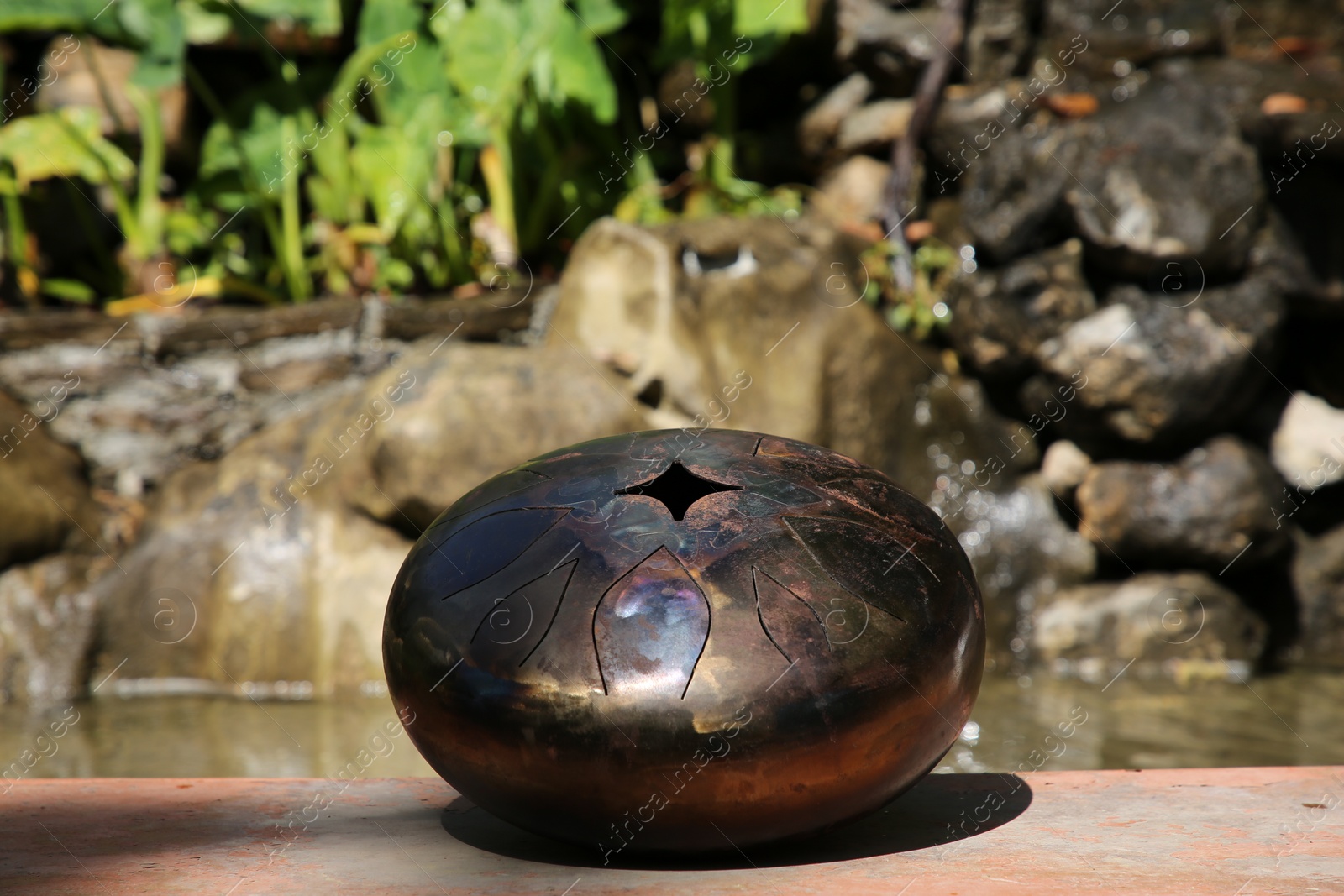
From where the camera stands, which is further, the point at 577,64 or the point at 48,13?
the point at 577,64

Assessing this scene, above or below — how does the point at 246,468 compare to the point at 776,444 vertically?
below

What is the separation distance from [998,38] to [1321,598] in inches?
154

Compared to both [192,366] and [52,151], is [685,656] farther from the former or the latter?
[52,151]

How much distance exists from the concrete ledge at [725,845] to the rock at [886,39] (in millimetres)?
6113

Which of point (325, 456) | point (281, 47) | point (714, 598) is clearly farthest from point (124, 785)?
point (281, 47)

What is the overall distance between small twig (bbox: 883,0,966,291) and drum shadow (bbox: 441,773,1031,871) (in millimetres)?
5504

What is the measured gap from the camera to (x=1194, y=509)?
585cm

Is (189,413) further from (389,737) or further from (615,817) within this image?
(615,817)

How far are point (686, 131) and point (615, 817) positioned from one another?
7553 mm

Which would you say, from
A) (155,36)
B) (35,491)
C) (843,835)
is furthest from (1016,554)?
(155,36)

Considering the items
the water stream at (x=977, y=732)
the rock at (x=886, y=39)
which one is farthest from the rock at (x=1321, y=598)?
the rock at (x=886, y=39)

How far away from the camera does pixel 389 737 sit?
4398 millimetres

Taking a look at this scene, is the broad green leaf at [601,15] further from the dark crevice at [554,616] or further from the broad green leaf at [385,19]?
the dark crevice at [554,616]

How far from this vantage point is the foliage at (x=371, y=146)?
733 centimetres
